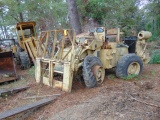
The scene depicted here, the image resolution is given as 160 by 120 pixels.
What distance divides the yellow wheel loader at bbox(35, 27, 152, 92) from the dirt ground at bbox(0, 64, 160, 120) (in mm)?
279

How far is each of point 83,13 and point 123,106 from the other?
825cm

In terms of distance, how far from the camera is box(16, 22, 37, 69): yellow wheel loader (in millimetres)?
8219

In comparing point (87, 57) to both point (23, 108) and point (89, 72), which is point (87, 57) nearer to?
point (89, 72)

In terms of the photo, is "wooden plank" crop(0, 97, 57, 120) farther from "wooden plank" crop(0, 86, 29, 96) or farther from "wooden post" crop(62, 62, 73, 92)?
"wooden plank" crop(0, 86, 29, 96)

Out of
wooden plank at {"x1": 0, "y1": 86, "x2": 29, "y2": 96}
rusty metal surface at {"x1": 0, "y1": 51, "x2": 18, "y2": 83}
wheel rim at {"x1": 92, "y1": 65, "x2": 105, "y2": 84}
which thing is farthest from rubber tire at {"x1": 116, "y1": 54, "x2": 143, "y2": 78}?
rusty metal surface at {"x1": 0, "y1": 51, "x2": 18, "y2": 83}

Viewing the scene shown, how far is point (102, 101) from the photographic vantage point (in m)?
3.62

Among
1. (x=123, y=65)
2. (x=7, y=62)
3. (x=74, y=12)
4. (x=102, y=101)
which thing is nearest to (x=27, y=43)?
(x=7, y=62)

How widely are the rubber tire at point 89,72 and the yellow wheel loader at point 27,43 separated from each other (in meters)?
4.42

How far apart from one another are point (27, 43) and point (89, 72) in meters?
4.96

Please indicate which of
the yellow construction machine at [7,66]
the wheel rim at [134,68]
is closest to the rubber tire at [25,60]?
the yellow construction machine at [7,66]

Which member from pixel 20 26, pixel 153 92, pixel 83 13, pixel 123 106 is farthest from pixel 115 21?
pixel 123 106

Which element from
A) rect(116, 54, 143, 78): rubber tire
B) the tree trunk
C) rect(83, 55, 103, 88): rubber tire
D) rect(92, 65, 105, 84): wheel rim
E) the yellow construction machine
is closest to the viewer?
rect(83, 55, 103, 88): rubber tire

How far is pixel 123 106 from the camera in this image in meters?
3.33

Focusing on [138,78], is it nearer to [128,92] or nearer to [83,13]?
[128,92]
